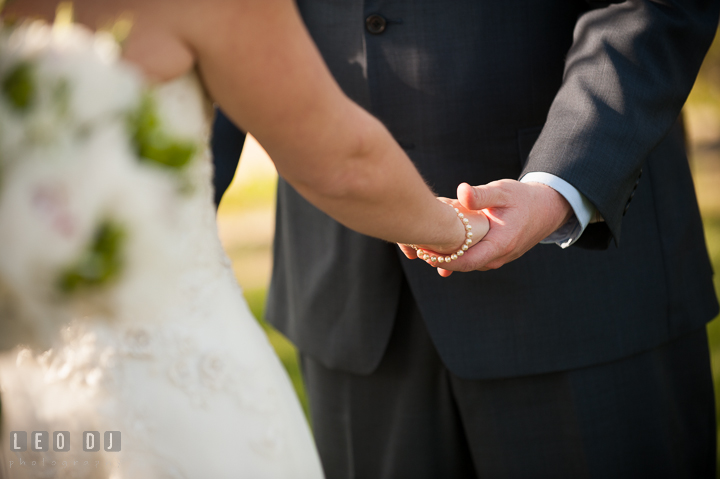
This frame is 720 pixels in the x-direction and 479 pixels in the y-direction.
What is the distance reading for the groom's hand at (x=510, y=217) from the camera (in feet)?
4.59

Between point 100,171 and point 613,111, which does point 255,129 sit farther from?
point 613,111

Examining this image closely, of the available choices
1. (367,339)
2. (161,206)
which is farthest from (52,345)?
(367,339)

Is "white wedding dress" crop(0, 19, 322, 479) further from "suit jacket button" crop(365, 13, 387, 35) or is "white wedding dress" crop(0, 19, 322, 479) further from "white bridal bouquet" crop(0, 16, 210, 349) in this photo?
"suit jacket button" crop(365, 13, 387, 35)

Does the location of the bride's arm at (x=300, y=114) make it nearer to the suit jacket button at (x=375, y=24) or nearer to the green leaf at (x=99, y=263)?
the green leaf at (x=99, y=263)

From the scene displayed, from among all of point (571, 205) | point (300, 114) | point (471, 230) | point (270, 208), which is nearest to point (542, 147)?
point (571, 205)

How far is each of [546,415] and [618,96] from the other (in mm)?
900

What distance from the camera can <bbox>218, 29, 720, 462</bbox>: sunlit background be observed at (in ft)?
15.1

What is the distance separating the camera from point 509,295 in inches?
67.4

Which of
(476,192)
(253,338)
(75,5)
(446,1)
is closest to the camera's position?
(75,5)

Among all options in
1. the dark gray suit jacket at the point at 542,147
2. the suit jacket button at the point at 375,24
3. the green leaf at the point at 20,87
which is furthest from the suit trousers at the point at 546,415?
the green leaf at the point at 20,87

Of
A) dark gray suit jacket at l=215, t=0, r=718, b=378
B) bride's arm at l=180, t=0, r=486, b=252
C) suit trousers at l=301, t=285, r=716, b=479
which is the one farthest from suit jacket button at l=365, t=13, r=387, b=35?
suit trousers at l=301, t=285, r=716, b=479

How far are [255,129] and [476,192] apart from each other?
584 millimetres

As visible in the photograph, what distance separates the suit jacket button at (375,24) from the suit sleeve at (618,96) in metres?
0.49

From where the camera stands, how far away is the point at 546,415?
1.74 meters
